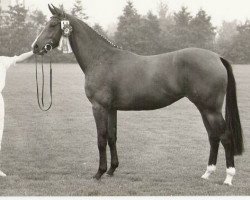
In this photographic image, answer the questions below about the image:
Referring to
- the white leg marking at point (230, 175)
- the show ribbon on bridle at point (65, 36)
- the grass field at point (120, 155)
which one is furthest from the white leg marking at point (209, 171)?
the show ribbon on bridle at point (65, 36)

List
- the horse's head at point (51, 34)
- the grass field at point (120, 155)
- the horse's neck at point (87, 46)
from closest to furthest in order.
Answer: the grass field at point (120, 155) → the horse's head at point (51, 34) → the horse's neck at point (87, 46)

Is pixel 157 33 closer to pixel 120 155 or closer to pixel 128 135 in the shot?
pixel 128 135

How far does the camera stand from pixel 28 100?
53.9 ft

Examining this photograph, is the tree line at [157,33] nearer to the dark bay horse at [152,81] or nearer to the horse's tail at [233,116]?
the dark bay horse at [152,81]

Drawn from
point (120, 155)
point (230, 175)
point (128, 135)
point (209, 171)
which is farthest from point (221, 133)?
point (128, 135)

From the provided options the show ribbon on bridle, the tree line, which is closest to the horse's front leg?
the show ribbon on bridle

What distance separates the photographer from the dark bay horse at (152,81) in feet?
18.6

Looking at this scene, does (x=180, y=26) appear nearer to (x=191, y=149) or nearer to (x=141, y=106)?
(x=191, y=149)

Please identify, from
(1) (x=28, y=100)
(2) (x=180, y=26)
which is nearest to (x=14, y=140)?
(1) (x=28, y=100)

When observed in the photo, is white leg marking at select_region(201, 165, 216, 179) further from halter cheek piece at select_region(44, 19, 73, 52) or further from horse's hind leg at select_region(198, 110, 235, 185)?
halter cheek piece at select_region(44, 19, 73, 52)

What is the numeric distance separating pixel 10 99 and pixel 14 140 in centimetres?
760

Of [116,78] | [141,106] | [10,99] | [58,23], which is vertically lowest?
[10,99]

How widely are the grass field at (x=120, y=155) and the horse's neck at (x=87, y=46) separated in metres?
1.73

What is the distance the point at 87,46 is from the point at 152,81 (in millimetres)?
1104
